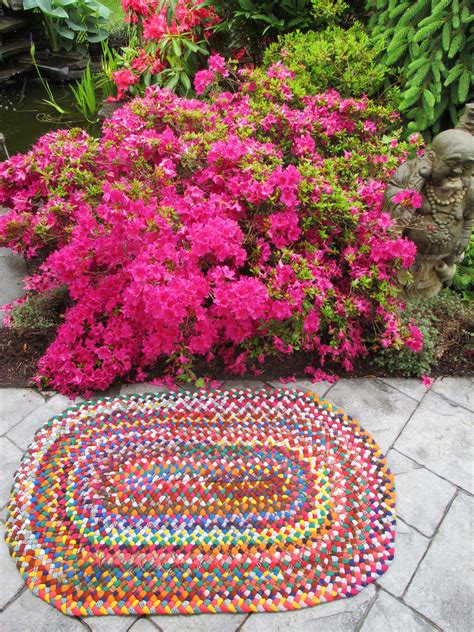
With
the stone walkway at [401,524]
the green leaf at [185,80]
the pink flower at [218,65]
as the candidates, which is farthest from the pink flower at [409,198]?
the green leaf at [185,80]

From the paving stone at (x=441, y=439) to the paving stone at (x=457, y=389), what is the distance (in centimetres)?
5

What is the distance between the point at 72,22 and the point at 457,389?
25.0ft

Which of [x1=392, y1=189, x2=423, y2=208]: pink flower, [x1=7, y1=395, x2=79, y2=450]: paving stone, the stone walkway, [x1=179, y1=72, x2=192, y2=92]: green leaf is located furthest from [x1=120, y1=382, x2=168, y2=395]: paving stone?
[x1=179, y1=72, x2=192, y2=92]: green leaf

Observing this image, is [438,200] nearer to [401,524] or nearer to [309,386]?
[309,386]

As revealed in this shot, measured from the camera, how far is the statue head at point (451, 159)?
8.79 ft

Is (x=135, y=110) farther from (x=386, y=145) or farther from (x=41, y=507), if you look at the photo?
(x=41, y=507)

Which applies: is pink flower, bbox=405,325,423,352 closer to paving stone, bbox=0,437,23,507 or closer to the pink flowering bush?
the pink flowering bush

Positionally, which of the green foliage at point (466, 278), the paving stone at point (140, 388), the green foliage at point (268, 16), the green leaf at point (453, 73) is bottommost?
the paving stone at point (140, 388)

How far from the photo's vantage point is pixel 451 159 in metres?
2.71

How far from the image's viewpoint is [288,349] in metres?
2.83

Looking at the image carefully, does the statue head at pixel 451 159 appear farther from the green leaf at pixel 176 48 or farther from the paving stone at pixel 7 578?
the green leaf at pixel 176 48

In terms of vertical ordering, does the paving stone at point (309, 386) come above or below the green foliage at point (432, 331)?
below

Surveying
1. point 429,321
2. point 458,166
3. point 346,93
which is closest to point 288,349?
point 429,321

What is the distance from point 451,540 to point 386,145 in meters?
2.60
